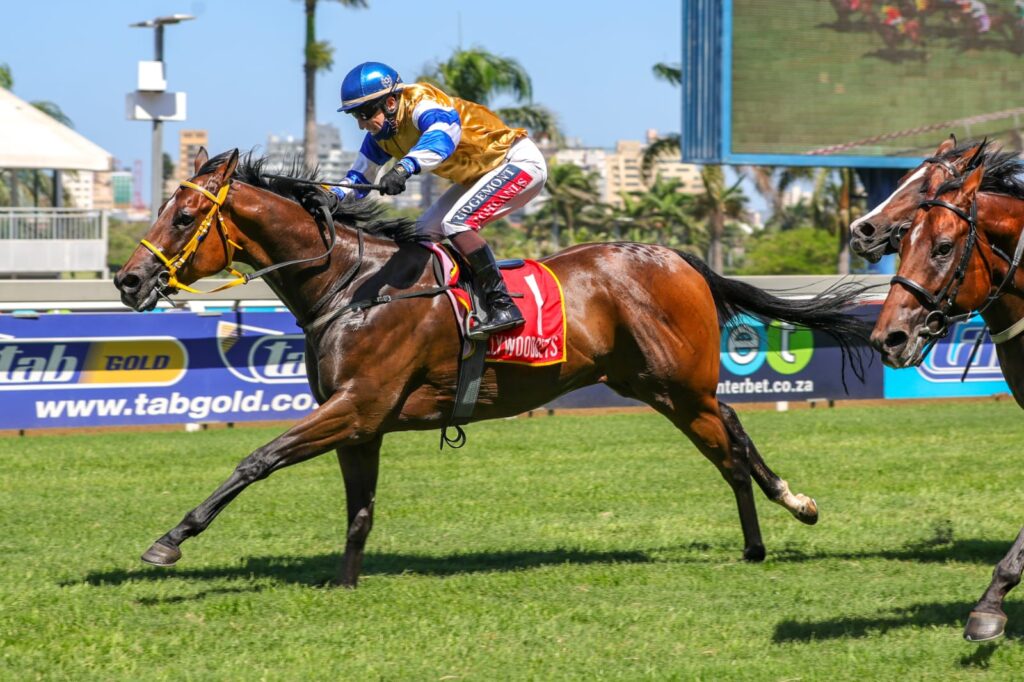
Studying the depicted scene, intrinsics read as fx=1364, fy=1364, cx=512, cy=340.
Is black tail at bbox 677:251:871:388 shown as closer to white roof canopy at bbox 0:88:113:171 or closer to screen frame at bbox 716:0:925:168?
screen frame at bbox 716:0:925:168


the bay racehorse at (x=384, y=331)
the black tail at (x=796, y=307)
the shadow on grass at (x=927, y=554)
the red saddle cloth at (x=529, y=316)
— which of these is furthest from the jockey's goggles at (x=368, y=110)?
the shadow on grass at (x=927, y=554)

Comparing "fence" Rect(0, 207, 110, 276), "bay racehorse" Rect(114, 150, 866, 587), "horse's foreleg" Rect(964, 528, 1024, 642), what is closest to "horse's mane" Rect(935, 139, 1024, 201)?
"horse's foreleg" Rect(964, 528, 1024, 642)

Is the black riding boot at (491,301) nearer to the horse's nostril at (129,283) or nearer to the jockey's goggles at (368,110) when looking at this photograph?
the jockey's goggles at (368,110)

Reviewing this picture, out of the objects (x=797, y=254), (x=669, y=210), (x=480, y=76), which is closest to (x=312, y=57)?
(x=480, y=76)

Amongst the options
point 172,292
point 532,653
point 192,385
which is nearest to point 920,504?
point 532,653

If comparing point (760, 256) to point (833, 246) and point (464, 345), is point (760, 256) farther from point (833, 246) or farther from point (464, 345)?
point (464, 345)

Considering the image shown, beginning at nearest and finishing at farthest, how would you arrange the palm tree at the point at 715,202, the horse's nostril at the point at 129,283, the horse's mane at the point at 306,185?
the horse's nostril at the point at 129,283, the horse's mane at the point at 306,185, the palm tree at the point at 715,202

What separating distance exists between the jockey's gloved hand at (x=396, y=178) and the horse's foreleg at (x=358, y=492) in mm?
1254

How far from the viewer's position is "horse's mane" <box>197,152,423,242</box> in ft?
21.7

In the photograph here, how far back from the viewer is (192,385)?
13.7 m

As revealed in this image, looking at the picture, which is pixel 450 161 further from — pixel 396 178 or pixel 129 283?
pixel 129 283

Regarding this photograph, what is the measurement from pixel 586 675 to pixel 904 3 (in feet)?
65.5

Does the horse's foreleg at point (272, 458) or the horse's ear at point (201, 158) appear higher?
the horse's ear at point (201, 158)

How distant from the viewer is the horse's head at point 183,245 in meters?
6.17
